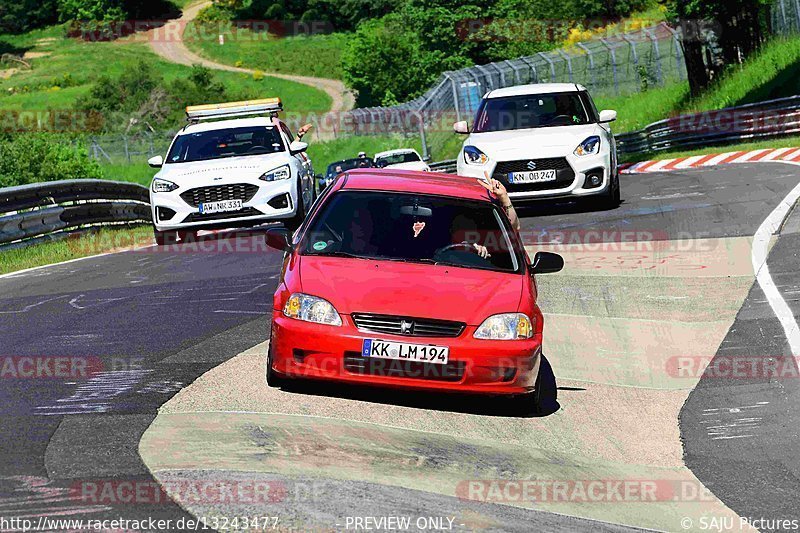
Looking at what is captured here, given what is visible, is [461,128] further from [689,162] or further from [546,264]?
[689,162]

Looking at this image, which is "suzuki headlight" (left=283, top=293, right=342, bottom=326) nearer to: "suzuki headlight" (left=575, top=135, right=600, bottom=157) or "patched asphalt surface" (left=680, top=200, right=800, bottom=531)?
"patched asphalt surface" (left=680, top=200, right=800, bottom=531)

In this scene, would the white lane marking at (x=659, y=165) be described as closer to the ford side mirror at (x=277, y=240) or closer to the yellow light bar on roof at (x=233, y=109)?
the yellow light bar on roof at (x=233, y=109)

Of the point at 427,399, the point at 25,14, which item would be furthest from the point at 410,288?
the point at 25,14

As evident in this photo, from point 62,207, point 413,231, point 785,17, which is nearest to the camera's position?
point 413,231

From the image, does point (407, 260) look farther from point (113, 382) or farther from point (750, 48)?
point (750, 48)

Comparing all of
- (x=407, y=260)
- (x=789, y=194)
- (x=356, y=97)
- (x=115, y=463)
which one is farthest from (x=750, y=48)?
(x=356, y=97)

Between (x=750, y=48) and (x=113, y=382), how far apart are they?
38744 millimetres

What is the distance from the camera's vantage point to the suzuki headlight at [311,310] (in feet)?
25.9

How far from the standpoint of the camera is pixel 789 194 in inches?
773

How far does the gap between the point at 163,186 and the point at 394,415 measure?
1129 cm

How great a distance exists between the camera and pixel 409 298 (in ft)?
26.1

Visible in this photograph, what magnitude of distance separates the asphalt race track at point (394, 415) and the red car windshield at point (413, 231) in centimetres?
94

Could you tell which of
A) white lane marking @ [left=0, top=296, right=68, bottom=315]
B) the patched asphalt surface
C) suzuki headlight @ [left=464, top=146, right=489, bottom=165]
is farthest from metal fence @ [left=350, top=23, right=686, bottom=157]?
the patched asphalt surface

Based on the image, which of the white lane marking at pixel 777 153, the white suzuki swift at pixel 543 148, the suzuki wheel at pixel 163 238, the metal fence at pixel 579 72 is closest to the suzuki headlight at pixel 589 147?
the white suzuki swift at pixel 543 148
